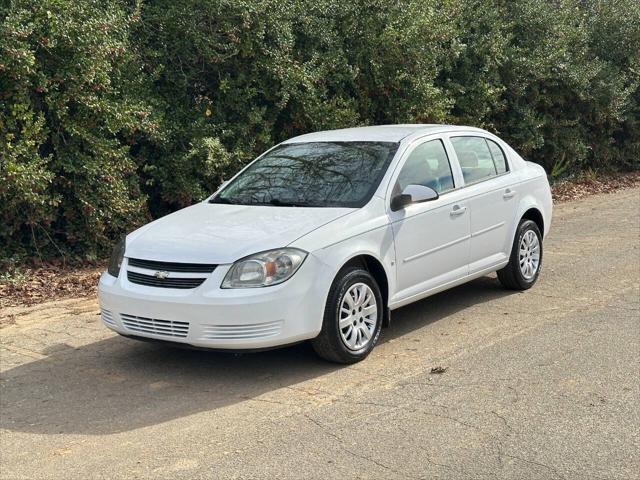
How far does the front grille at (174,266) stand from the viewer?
593 cm

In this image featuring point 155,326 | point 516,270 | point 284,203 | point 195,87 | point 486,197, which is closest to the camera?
point 155,326

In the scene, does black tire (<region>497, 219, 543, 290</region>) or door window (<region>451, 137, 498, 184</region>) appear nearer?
door window (<region>451, 137, 498, 184</region>)

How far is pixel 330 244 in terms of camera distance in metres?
6.15

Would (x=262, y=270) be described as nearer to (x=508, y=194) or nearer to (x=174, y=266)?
(x=174, y=266)

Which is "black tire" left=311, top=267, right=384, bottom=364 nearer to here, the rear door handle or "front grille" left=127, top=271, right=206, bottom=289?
"front grille" left=127, top=271, right=206, bottom=289

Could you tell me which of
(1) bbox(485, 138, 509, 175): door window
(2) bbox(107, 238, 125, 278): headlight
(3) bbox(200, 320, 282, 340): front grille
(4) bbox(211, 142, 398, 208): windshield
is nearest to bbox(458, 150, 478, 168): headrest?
(1) bbox(485, 138, 509, 175): door window

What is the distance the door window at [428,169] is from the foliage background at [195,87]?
3.71 metres

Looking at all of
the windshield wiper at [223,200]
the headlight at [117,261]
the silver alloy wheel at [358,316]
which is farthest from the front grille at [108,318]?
the silver alloy wheel at [358,316]

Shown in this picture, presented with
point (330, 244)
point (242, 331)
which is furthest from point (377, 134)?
point (242, 331)

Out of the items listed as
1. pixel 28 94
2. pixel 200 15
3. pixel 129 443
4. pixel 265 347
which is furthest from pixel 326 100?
pixel 129 443

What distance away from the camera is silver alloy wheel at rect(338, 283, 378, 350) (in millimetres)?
6223

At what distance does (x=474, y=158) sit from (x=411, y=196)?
1.48 metres

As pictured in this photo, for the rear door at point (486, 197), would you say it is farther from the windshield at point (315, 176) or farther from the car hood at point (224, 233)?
the car hood at point (224, 233)

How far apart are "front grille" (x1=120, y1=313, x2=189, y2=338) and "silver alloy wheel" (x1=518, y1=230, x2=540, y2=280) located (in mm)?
3725
